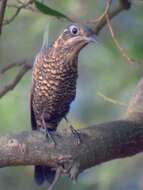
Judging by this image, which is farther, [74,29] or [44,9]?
[74,29]

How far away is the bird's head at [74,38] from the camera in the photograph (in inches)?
139

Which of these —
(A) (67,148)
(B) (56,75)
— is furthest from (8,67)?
(A) (67,148)

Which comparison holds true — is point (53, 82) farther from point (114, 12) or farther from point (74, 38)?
point (114, 12)

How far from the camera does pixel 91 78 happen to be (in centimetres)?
459

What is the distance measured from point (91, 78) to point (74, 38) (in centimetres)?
96

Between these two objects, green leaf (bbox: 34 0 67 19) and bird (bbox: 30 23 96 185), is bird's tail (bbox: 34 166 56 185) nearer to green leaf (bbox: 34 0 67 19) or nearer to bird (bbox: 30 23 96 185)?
bird (bbox: 30 23 96 185)

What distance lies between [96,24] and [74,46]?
146mm

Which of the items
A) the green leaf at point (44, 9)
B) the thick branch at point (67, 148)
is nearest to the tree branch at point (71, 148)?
the thick branch at point (67, 148)

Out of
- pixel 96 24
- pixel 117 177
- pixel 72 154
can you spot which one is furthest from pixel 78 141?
pixel 117 177

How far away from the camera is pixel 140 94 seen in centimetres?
370

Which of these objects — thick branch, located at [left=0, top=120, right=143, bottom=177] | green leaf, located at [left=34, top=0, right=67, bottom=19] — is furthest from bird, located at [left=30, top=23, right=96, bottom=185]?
thick branch, located at [left=0, top=120, right=143, bottom=177]

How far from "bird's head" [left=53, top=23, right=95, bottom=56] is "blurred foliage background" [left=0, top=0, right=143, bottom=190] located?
0.24 ft

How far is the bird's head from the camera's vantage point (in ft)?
11.6

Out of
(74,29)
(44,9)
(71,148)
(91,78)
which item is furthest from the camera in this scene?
(91,78)
